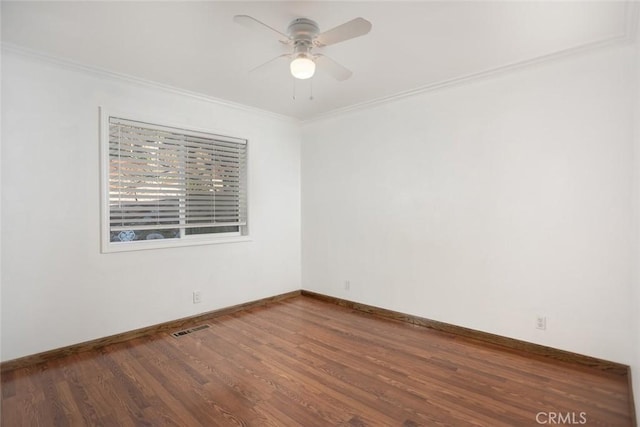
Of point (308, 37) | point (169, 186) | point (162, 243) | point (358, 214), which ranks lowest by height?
point (162, 243)

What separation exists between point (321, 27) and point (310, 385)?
2578 millimetres

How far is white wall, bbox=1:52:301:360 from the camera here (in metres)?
2.65

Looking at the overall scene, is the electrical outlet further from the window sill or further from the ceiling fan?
the ceiling fan

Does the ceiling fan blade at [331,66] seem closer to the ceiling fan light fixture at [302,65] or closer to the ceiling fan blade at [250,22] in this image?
the ceiling fan light fixture at [302,65]

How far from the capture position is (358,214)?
4.23 meters

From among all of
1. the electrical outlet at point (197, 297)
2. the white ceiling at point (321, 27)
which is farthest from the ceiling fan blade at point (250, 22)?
the electrical outlet at point (197, 297)

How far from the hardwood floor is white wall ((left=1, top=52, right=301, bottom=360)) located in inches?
12.9

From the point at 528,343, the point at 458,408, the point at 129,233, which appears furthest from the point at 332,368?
the point at 129,233

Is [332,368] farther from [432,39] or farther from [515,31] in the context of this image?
[515,31]

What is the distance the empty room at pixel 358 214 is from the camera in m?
2.18

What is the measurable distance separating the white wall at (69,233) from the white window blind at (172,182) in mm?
179

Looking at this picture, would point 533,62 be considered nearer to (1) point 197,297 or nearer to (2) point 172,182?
(2) point 172,182

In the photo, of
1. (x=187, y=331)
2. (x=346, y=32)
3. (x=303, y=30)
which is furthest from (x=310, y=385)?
(x=303, y=30)

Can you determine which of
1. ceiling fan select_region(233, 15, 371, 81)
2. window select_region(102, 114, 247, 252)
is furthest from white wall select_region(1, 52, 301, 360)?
ceiling fan select_region(233, 15, 371, 81)
